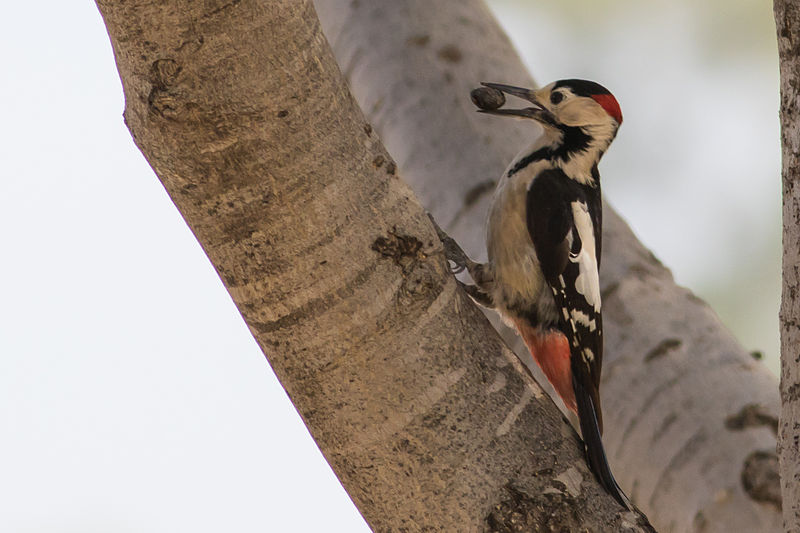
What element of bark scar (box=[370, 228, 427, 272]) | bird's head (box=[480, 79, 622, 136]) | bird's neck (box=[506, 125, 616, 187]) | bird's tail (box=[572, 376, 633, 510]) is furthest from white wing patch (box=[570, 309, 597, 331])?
bark scar (box=[370, 228, 427, 272])

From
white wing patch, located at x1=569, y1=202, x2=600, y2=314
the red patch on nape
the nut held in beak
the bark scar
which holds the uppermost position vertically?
the nut held in beak

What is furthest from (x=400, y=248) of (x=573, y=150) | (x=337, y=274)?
(x=573, y=150)

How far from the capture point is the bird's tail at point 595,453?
122cm

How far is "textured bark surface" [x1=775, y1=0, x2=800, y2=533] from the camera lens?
112 centimetres

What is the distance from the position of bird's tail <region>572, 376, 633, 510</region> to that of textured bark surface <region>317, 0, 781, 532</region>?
197 millimetres

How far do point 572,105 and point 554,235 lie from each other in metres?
0.38

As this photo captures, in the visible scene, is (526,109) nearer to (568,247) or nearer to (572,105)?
(572,105)

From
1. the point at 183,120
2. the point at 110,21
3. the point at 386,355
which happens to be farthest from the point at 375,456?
the point at 110,21

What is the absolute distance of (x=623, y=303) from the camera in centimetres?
196

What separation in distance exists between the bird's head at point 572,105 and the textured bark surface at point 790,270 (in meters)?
1.01

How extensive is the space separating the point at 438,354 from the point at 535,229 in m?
0.87

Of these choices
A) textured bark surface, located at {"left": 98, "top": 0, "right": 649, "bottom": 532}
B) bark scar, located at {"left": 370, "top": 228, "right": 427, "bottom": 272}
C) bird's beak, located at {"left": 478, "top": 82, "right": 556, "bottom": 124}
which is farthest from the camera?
bird's beak, located at {"left": 478, "top": 82, "right": 556, "bottom": 124}

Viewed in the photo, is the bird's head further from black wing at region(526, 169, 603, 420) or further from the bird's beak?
black wing at region(526, 169, 603, 420)

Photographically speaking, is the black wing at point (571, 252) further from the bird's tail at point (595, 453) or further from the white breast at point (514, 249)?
the bird's tail at point (595, 453)
